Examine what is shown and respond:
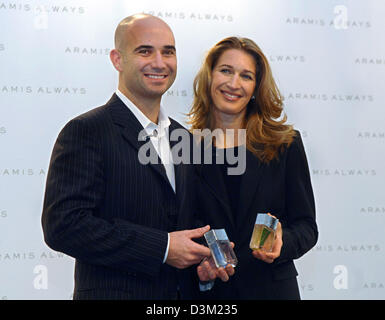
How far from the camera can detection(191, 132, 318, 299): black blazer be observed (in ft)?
7.66

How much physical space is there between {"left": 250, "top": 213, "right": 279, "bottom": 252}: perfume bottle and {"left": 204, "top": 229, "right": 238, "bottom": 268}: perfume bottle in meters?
0.14

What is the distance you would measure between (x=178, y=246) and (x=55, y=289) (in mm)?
1547

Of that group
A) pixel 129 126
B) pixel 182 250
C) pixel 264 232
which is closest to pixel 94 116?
pixel 129 126

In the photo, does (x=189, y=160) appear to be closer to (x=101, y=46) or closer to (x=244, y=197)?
(x=244, y=197)

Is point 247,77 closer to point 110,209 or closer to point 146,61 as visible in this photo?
point 146,61

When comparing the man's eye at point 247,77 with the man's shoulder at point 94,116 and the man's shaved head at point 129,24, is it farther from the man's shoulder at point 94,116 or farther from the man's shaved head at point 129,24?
the man's shoulder at point 94,116

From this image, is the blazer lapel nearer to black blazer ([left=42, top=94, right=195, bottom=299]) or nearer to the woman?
black blazer ([left=42, top=94, right=195, bottom=299])

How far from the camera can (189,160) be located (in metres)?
2.33

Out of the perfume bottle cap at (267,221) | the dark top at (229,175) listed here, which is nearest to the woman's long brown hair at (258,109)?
the dark top at (229,175)

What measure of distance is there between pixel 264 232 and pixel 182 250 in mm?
403

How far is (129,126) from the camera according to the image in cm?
208

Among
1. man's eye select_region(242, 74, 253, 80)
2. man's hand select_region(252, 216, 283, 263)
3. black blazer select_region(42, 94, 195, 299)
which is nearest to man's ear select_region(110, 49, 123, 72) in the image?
black blazer select_region(42, 94, 195, 299)

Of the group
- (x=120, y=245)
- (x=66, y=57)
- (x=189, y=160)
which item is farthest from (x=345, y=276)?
(x=66, y=57)

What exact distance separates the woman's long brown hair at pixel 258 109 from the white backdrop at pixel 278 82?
565 millimetres
